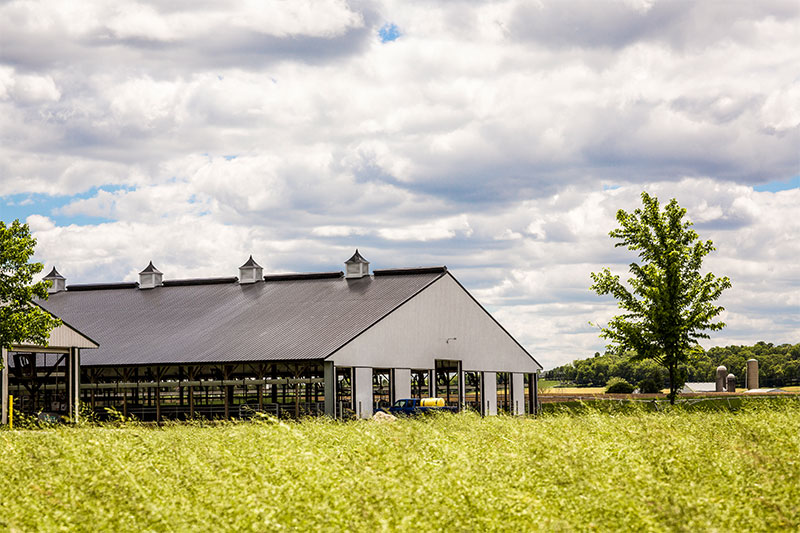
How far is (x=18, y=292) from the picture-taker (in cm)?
3144

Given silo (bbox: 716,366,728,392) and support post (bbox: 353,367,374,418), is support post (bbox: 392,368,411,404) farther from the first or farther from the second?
silo (bbox: 716,366,728,392)

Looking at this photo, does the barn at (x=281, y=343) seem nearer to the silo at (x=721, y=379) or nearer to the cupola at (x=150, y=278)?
the cupola at (x=150, y=278)

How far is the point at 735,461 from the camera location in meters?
14.0

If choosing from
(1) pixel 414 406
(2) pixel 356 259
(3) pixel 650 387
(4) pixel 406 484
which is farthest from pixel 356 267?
(3) pixel 650 387

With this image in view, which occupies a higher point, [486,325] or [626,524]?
[486,325]

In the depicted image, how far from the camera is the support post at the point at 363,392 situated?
38875mm

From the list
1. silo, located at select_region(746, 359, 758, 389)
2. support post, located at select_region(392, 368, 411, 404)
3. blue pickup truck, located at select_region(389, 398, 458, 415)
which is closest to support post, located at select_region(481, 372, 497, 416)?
support post, located at select_region(392, 368, 411, 404)

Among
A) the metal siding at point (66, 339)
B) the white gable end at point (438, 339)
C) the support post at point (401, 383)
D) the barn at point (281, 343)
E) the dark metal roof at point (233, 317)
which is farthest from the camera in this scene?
the support post at point (401, 383)

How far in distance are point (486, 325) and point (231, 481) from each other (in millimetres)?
38642

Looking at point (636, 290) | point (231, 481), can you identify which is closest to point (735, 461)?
point (231, 481)

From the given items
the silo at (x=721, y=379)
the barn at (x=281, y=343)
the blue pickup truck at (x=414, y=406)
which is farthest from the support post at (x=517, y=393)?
the silo at (x=721, y=379)

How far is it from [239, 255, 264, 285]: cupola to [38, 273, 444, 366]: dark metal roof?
0.54m

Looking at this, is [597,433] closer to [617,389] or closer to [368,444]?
[368,444]

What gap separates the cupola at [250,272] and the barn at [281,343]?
0.08 metres
